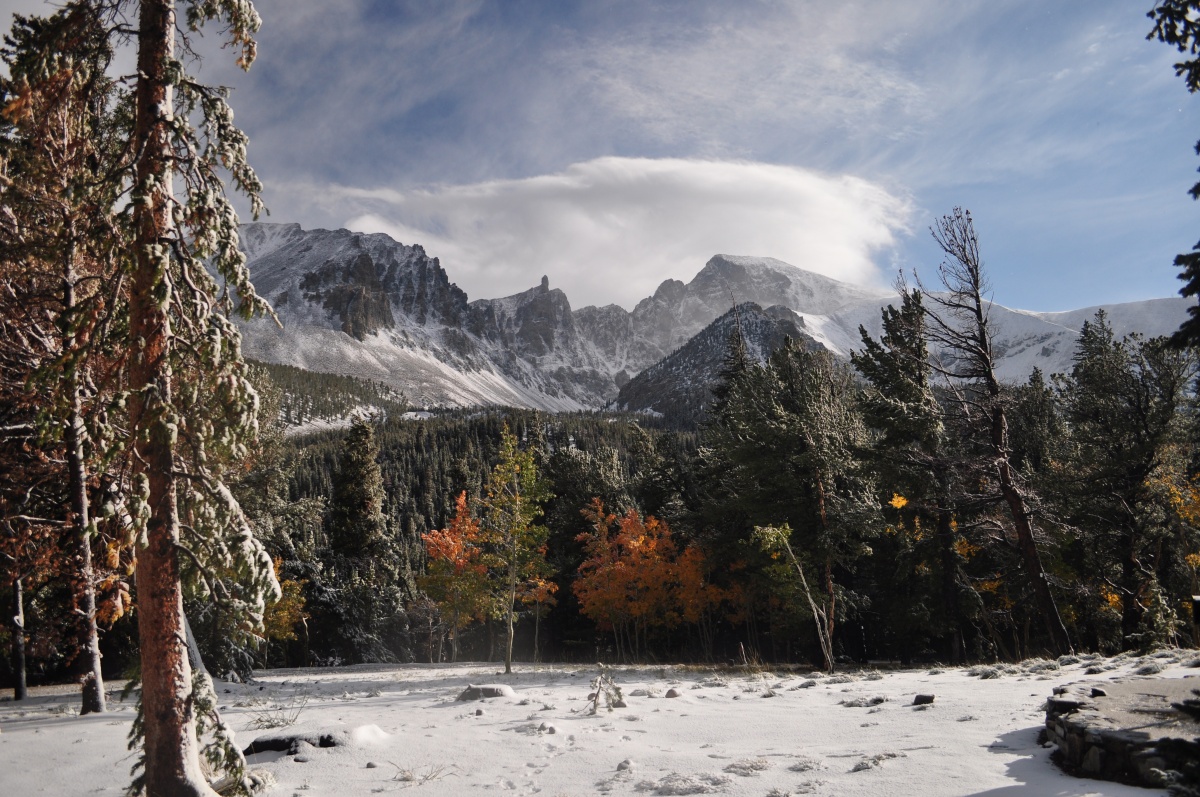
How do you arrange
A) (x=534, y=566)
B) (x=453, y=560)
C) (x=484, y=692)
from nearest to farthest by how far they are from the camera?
1. (x=484, y=692)
2. (x=534, y=566)
3. (x=453, y=560)

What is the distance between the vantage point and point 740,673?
754 inches

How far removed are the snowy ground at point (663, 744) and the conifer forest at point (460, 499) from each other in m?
1.18

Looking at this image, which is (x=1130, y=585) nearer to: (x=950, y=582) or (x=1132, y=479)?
(x=1132, y=479)

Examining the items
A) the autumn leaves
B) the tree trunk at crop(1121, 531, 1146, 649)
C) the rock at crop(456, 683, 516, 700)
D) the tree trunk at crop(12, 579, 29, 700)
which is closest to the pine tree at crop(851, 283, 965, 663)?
the tree trunk at crop(1121, 531, 1146, 649)

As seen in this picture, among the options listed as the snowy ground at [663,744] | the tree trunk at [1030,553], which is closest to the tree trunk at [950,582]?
the tree trunk at [1030,553]

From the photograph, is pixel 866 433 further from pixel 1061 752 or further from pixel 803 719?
pixel 1061 752

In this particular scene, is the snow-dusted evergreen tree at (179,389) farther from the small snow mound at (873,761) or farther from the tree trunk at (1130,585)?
the tree trunk at (1130,585)

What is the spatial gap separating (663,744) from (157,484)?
21.0 feet

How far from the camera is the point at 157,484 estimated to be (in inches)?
247

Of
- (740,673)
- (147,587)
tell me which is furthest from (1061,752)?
(740,673)

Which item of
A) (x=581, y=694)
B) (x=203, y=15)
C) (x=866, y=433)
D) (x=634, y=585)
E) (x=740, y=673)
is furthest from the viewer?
(x=634, y=585)

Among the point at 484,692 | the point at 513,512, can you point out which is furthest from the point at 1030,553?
the point at 513,512

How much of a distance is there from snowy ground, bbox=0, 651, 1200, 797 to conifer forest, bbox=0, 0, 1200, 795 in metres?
1.18

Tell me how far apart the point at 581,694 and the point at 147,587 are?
9575 millimetres
